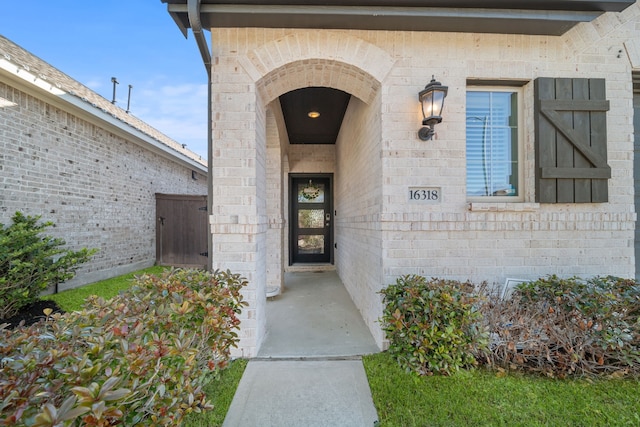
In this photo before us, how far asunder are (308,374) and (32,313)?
4.13 m

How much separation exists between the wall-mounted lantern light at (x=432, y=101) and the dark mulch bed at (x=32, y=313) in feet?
17.1

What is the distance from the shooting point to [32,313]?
3.71 m

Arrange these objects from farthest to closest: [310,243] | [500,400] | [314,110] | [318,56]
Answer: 1. [310,243]
2. [314,110]
3. [318,56]
4. [500,400]

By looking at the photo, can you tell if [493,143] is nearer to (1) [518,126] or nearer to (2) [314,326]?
(1) [518,126]

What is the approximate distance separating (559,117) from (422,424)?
3355 mm

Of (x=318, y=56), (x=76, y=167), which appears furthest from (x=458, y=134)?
(x=76, y=167)

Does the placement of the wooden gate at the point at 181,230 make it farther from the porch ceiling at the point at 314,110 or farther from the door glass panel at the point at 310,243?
the porch ceiling at the point at 314,110

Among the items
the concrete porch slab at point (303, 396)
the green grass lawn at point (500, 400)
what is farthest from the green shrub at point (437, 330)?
the concrete porch slab at point (303, 396)

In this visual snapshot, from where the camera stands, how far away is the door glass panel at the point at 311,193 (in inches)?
289

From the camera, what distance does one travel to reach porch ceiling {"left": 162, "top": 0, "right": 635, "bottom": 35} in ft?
8.48

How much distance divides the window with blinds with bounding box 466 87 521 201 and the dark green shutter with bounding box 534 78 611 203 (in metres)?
0.24

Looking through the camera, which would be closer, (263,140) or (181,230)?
(263,140)

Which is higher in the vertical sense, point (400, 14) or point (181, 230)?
point (400, 14)

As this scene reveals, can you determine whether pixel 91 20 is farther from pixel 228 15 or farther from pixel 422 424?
pixel 422 424
